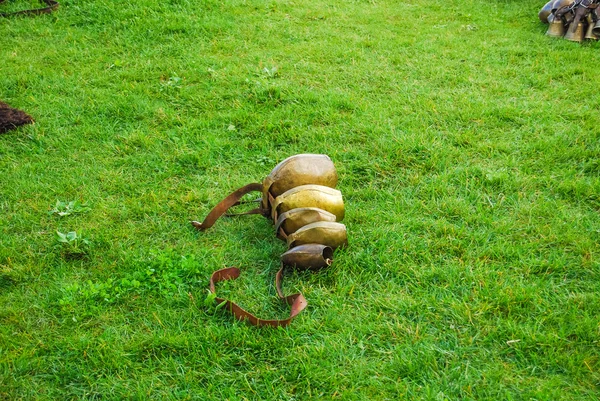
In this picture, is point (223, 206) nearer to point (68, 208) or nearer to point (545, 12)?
point (68, 208)

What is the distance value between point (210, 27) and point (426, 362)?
5.05m

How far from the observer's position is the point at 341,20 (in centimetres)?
695

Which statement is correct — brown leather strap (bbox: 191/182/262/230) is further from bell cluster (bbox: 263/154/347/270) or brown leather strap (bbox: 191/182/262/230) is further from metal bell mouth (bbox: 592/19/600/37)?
metal bell mouth (bbox: 592/19/600/37)

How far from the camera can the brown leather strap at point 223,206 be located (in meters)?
3.36

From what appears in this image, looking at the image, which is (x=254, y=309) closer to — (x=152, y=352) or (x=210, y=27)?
(x=152, y=352)

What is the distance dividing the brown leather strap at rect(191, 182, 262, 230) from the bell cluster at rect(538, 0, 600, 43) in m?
4.42

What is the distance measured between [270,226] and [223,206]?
301 mm

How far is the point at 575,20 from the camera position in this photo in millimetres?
6098

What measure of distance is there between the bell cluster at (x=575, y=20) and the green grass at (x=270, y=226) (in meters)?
0.23

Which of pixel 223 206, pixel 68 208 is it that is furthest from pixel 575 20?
pixel 68 208

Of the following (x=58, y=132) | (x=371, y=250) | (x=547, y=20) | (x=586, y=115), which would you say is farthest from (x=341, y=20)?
(x=371, y=250)

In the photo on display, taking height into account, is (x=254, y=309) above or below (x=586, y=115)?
below

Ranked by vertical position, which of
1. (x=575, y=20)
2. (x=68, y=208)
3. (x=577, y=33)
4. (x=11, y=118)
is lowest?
(x=68, y=208)

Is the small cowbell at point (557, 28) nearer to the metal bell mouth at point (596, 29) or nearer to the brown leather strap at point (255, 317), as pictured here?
the metal bell mouth at point (596, 29)
